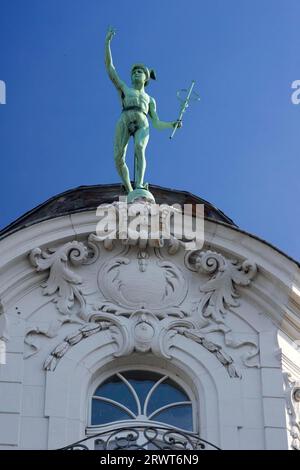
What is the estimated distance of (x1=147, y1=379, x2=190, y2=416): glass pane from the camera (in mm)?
16359

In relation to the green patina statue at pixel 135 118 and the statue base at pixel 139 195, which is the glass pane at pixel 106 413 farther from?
the green patina statue at pixel 135 118

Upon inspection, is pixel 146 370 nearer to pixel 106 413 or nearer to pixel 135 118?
pixel 106 413

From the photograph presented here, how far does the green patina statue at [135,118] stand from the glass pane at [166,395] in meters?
2.34

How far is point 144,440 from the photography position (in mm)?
15672

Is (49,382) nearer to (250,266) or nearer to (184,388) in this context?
(184,388)

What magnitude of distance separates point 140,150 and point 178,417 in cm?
322

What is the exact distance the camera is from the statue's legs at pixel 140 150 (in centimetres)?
1778

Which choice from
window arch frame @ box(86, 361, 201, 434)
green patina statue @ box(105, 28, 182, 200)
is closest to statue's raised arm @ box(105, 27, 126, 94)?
green patina statue @ box(105, 28, 182, 200)

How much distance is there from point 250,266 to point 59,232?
6.67 feet

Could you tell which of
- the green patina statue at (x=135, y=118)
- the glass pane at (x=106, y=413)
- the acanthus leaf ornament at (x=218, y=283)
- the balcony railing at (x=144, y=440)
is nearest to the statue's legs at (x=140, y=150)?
the green patina statue at (x=135, y=118)

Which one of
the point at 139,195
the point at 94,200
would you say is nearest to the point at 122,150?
the point at 139,195
